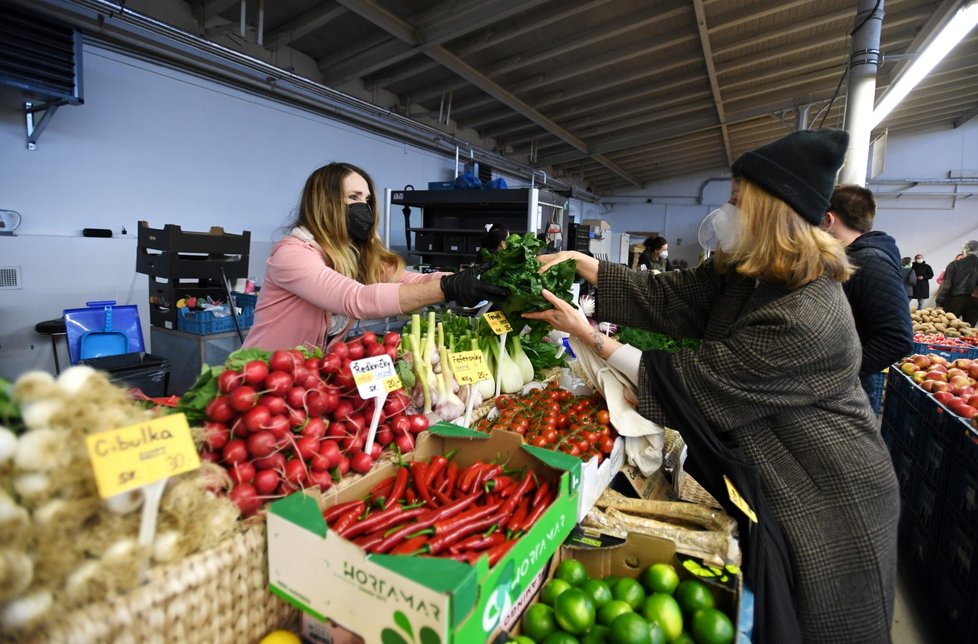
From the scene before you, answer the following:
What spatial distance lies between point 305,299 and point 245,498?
1.12 meters

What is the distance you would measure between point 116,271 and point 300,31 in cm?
314

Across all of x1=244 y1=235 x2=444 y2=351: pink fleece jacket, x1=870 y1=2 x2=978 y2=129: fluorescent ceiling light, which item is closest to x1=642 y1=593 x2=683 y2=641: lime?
x1=244 y1=235 x2=444 y2=351: pink fleece jacket

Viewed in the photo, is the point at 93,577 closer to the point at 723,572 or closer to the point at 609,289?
the point at 723,572

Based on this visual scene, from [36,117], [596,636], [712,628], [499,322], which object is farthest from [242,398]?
[36,117]

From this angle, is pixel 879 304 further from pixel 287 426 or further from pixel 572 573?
pixel 287 426

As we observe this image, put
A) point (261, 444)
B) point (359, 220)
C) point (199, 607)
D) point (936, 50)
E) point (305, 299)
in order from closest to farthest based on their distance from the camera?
point (199, 607) < point (261, 444) < point (305, 299) < point (359, 220) < point (936, 50)

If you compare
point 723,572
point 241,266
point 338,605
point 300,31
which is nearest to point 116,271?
point 241,266

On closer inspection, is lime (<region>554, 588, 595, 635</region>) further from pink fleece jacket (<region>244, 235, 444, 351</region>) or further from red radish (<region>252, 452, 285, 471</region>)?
pink fleece jacket (<region>244, 235, 444, 351</region>)

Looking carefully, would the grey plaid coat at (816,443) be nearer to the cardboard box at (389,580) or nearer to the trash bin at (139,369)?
the cardboard box at (389,580)

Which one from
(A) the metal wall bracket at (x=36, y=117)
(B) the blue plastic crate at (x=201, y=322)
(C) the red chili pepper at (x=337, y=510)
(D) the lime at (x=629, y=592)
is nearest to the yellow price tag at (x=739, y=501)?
(D) the lime at (x=629, y=592)

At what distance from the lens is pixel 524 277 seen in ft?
6.81

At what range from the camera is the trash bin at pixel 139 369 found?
3365 mm

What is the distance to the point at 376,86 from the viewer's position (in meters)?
7.26

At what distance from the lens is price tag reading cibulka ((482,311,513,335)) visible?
2.13 meters
